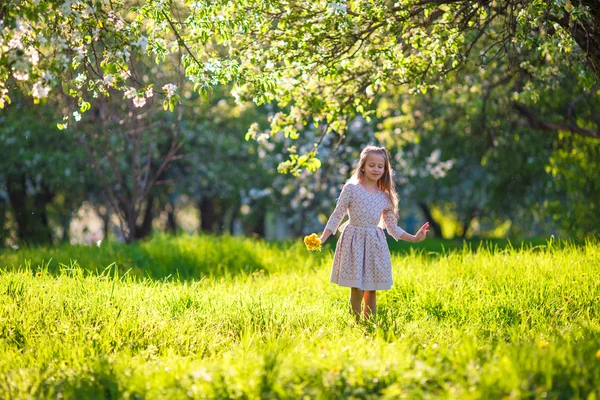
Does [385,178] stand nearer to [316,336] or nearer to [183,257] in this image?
[316,336]

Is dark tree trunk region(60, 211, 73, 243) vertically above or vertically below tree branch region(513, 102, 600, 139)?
below

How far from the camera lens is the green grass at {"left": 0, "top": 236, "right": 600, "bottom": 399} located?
4.50 meters

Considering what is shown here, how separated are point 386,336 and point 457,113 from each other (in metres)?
10.1

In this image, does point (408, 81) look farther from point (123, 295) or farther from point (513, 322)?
point (123, 295)

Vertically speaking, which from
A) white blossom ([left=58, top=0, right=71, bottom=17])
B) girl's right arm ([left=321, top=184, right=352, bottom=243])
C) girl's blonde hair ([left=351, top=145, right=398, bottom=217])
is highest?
white blossom ([left=58, top=0, right=71, bottom=17])

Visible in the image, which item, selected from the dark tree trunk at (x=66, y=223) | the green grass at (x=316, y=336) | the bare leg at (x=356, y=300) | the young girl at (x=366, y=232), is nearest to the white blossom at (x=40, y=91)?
the green grass at (x=316, y=336)

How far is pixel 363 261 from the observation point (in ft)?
21.4

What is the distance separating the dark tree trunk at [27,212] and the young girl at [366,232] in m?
13.7

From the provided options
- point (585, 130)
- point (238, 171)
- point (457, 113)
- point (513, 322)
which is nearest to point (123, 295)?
point (513, 322)

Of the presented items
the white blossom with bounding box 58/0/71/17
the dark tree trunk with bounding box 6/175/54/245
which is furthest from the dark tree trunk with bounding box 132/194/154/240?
the white blossom with bounding box 58/0/71/17

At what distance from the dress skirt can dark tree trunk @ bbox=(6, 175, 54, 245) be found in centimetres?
1379

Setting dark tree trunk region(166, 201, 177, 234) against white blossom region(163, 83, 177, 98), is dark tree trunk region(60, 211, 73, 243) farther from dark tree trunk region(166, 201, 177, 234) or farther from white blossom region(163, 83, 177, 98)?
white blossom region(163, 83, 177, 98)

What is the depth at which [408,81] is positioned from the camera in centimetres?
793

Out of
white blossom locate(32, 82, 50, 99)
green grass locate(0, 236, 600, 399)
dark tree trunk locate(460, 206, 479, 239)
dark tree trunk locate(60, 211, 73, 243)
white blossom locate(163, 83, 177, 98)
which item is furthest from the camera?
dark tree trunk locate(460, 206, 479, 239)
